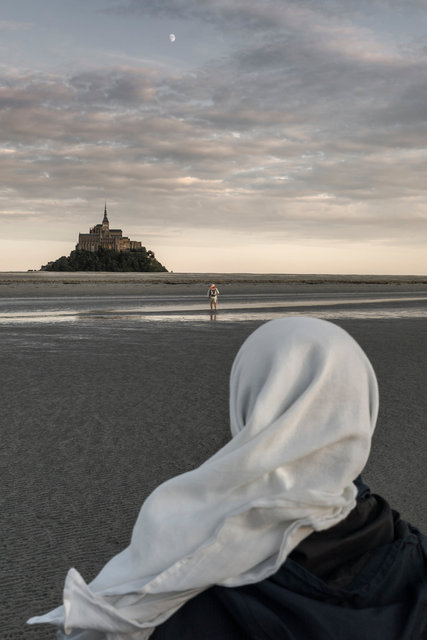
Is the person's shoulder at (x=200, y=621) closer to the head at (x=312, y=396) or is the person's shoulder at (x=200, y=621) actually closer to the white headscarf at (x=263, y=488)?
the white headscarf at (x=263, y=488)

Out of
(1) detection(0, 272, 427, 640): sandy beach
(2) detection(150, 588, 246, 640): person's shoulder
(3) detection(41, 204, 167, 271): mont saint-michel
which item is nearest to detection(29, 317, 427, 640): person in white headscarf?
(2) detection(150, 588, 246, 640): person's shoulder

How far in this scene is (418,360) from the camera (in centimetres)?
1166

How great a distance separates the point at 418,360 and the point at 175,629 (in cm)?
1059

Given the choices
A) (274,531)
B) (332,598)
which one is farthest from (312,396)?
(332,598)

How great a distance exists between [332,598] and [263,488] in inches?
13.8

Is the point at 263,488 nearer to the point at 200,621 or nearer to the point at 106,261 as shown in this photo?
the point at 200,621

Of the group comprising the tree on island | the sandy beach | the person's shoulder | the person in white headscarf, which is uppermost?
the tree on island

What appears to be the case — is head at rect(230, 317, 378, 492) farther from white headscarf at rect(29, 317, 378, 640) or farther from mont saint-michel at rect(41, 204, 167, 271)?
mont saint-michel at rect(41, 204, 167, 271)

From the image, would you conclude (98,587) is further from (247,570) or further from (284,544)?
(284,544)

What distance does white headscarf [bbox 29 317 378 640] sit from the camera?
5.31ft

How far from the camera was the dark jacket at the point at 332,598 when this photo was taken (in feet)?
5.50

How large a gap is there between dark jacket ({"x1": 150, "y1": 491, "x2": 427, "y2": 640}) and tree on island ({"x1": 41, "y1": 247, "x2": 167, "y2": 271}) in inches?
6115

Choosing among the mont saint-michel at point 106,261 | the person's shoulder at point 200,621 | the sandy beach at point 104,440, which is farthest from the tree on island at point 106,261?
the person's shoulder at point 200,621

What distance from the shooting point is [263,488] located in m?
1.64
